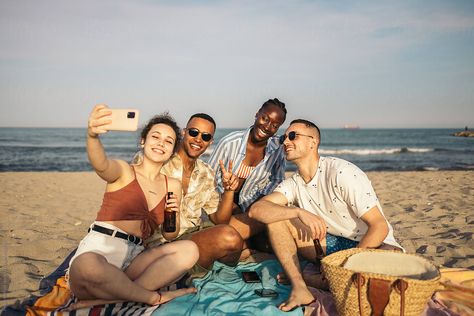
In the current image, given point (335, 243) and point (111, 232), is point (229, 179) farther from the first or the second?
point (111, 232)

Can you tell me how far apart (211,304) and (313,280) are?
1.24 meters

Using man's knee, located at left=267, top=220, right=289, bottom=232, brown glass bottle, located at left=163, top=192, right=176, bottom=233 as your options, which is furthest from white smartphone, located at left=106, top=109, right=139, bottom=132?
man's knee, located at left=267, top=220, right=289, bottom=232

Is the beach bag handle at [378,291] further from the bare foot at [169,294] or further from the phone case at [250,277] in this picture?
the bare foot at [169,294]

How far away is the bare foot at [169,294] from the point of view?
3662 millimetres

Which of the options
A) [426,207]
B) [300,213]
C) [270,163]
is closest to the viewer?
[300,213]

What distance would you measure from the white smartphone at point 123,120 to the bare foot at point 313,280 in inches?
98.5

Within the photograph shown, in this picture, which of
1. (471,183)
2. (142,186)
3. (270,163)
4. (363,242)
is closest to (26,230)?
(142,186)

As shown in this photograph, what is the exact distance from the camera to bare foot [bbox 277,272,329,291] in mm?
4180

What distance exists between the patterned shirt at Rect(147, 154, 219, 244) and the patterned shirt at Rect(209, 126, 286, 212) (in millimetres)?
870

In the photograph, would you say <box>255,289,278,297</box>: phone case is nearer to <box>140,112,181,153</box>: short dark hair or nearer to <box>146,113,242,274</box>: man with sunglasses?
<box>146,113,242,274</box>: man with sunglasses

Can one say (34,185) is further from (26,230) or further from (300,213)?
(300,213)

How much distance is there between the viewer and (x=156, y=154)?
13.1ft

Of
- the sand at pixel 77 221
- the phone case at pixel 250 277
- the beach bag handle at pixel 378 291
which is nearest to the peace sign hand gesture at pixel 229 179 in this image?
the phone case at pixel 250 277

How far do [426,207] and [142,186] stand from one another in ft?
23.7
